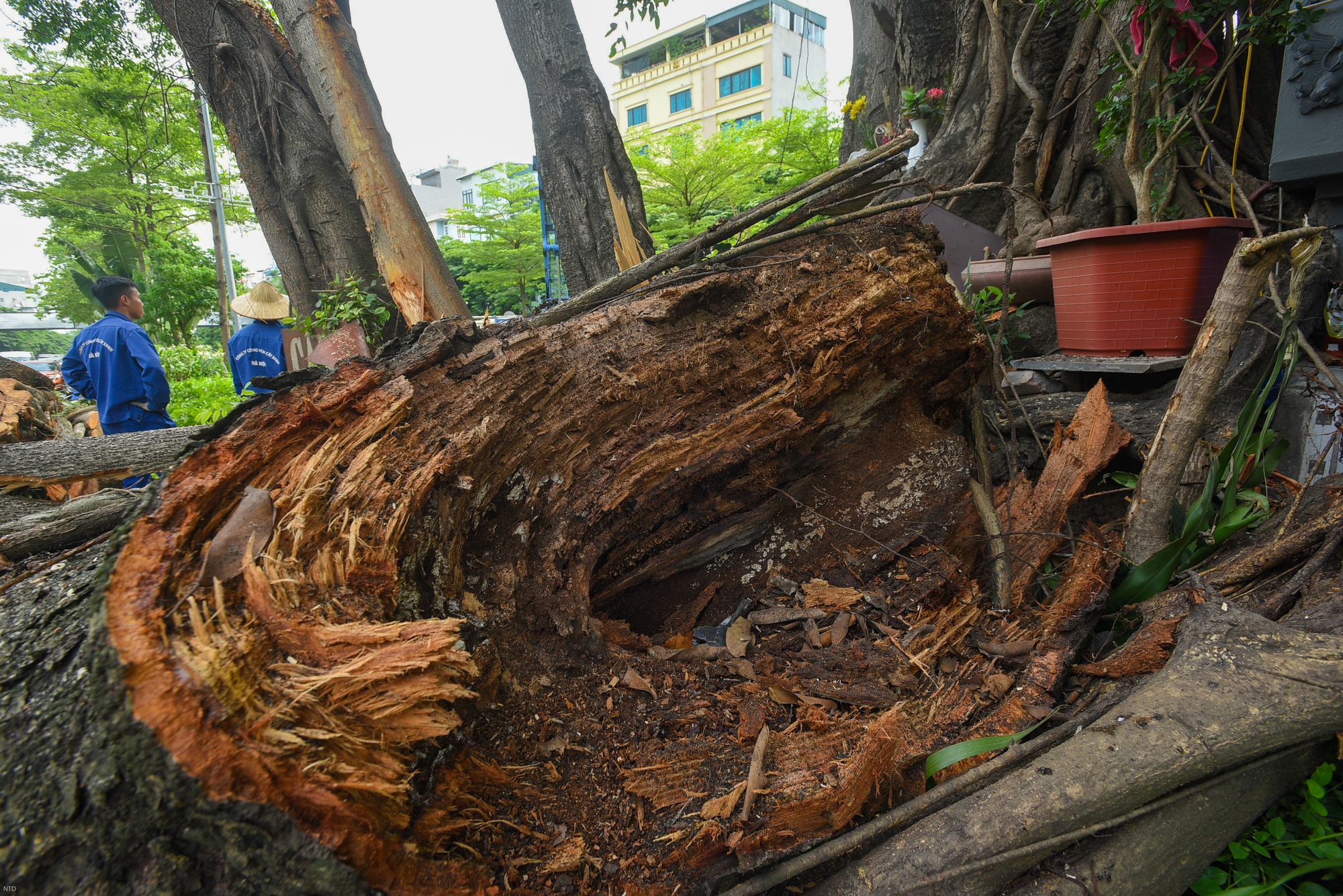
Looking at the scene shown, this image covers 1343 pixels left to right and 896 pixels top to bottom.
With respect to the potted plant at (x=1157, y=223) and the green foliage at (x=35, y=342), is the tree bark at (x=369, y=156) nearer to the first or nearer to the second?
the potted plant at (x=1157, y=223)

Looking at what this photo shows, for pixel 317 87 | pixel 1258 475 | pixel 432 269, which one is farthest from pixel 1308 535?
pixel 317 87

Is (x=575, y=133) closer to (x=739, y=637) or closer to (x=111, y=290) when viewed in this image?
(x=111, y=290)

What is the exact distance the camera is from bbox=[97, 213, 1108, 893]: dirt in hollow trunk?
50.3 inches

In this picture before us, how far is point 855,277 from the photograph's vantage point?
2799 mm

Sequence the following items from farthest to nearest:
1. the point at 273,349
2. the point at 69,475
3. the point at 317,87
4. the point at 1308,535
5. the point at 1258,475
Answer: the point at 273,349 → the point at 317,87 → the point at 69,475 → the point at 1258,475 → the point at 1308,535

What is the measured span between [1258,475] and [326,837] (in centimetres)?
340

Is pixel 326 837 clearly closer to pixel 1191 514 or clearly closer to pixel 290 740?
pixel 290 740

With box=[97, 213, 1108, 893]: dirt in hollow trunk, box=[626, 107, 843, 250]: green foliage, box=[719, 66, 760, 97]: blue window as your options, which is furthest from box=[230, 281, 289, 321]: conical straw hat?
box=[719, 66, 760, 97]: blue window

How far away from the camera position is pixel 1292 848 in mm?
1525

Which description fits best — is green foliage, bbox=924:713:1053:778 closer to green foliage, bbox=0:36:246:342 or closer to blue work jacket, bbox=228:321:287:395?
blue work jacket, bbox=228:321:287:395

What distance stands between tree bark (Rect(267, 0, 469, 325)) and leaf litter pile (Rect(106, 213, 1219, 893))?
2.60 m

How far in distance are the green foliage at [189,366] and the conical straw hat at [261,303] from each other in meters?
8.16

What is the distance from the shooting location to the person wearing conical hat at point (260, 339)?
5164 mm

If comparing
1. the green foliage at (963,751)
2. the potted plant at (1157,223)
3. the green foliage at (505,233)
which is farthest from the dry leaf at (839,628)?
the green foliage at (505,233)
